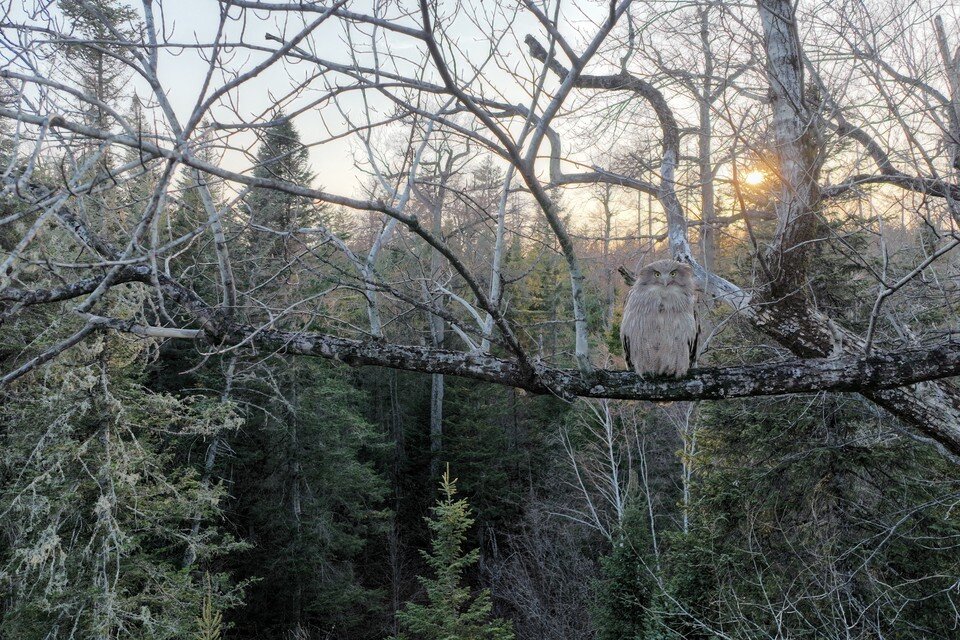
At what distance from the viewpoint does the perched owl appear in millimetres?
3803

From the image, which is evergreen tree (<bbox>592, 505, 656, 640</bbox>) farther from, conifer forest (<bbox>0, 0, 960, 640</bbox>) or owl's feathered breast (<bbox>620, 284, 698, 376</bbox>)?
owl's feathered breast (<bbox>620, 284, 698, 376</bbox>)

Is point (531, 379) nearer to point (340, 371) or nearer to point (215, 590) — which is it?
point (215, 590)

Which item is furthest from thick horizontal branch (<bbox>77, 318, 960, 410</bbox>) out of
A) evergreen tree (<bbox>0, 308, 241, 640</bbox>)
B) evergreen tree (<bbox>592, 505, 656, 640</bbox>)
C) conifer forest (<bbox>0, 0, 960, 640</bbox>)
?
evergreen tree (<bbox>592, 505, 656, 640</bbox>)

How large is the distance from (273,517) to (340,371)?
4.18 metres

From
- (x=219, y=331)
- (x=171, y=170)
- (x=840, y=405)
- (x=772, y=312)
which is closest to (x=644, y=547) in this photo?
(x=840, y=405)

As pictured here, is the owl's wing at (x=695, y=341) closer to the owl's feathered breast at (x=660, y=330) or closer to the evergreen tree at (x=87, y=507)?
the owl's feathered breast at (x=660, y=330)

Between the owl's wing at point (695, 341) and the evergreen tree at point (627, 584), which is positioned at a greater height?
the owl's wing at point (695, 341)

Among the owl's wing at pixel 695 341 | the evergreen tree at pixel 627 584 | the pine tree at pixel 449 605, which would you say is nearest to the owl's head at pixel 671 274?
the owl's wing at pixel 695 341

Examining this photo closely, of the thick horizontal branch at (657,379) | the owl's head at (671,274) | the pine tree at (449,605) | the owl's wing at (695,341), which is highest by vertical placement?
the owl's head at (671,274)

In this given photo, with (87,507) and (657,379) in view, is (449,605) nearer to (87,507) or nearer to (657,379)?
(87,507)

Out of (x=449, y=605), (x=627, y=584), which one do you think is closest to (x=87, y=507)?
(x=449, y=605)

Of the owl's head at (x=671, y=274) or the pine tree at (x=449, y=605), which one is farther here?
the pine tree at (x=449, y=605)

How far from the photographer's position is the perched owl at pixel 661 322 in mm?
3803

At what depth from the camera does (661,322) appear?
398 centimetres
